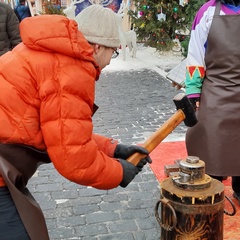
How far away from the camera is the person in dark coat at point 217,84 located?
359 centimetres

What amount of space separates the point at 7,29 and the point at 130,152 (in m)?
4.57

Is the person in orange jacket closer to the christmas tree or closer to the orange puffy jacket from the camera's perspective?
the orange puffy jacket

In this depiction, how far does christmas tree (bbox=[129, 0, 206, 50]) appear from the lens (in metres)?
13.1

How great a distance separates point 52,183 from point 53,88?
292cm

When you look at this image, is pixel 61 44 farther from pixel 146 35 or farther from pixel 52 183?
pixel 146 35

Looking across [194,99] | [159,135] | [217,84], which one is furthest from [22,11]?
[159,135]

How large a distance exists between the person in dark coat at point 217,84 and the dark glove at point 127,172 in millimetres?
1421

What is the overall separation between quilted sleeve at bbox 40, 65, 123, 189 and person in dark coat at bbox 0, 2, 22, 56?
4.78 metres

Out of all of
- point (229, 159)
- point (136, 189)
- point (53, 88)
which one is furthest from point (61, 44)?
point (136, 189)

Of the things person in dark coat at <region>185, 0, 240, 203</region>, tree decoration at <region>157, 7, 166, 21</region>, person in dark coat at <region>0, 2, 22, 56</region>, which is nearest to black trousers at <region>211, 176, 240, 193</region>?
person in dark coat at <region>185, 0, 240, 203</region>

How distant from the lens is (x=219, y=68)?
3.66m

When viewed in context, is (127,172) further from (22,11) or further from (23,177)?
(22,11)

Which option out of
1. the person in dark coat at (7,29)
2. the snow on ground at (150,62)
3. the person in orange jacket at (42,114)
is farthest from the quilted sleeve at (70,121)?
the snow on ground at (150,62)

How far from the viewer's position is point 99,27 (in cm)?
227
